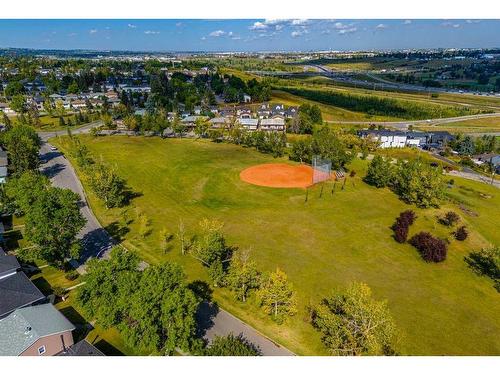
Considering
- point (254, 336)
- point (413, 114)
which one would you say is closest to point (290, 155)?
point (254, 336)

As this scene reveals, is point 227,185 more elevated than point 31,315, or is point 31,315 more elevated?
point 31,315

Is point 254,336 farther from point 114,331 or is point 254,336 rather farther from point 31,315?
point 31,315

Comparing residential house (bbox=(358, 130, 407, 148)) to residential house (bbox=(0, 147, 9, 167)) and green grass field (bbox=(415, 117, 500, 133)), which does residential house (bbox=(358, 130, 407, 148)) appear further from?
residential house (bbox=(0, 147, 9, 167))

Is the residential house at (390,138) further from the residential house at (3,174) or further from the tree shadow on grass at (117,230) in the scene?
the residential house at (3,174)

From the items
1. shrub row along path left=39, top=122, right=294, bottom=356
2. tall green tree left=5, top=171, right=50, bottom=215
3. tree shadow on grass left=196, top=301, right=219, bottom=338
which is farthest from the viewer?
tall green tree left=5, top=171, right=50, bottom=215

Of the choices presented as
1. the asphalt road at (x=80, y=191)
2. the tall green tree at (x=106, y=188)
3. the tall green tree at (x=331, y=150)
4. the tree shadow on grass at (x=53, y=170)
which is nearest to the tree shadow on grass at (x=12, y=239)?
the asphalt road at (x=80, y=191)

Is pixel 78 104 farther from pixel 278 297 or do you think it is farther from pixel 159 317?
pixel 278 297

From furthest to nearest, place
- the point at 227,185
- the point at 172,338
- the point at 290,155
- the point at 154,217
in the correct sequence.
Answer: the point at 290,155 → the point at 227,185 → the point at 154,217 → the point at 172,338

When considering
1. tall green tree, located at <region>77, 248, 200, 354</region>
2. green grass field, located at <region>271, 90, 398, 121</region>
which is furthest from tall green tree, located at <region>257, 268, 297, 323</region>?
green grass field, located at <region>271, 90, 398, 121</region>
